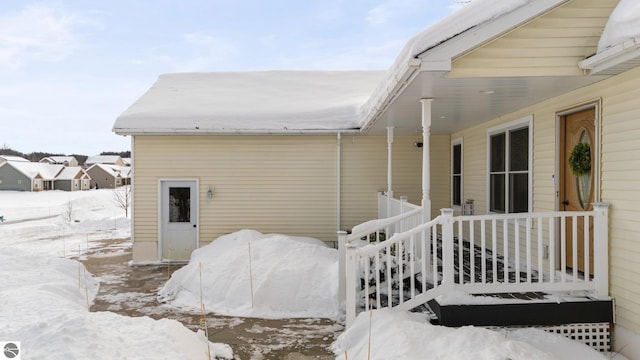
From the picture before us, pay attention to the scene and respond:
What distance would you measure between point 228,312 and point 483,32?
4.89 metres

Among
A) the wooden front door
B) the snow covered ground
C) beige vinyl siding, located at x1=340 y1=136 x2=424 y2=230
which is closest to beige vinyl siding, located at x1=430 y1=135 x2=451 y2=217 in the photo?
beige vinyl siding, located at x1=340 y1=136 x2=424 y2=230

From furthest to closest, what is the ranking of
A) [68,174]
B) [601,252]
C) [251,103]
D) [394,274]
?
Answer: [68,174]
[251,103]
[394,274]
[601,252]

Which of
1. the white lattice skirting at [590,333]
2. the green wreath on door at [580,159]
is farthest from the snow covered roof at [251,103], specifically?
the white lattice skirting at [590,333]

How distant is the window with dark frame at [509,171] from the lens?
6.72 metres

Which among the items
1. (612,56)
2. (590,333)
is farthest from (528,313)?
(612,56)

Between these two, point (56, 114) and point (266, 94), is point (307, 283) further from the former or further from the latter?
point (56, 114)

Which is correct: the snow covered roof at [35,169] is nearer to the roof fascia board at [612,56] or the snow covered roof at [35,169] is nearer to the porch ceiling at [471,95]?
the porch ceiling at [471,95]

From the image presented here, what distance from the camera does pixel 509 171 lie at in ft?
23.6

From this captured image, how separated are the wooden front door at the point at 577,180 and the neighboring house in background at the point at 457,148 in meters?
0.02

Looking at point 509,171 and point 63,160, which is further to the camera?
point 63,160

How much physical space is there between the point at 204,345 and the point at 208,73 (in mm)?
10977

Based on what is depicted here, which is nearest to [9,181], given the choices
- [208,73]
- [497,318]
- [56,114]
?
[56,114]

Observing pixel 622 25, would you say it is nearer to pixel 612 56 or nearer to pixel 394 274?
pixel 612 56

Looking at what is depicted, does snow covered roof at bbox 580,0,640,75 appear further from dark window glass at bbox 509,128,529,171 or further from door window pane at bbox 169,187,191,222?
door window pane at bbox 169,187,191,222
